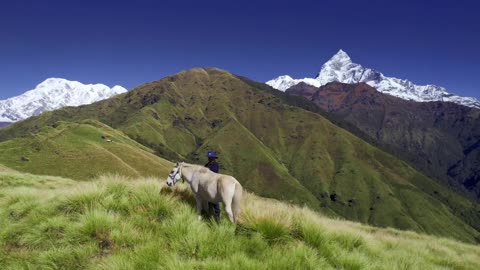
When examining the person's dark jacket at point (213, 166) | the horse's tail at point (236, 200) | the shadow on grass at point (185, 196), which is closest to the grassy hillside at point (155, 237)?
the shadow on grass at point (185, 196)

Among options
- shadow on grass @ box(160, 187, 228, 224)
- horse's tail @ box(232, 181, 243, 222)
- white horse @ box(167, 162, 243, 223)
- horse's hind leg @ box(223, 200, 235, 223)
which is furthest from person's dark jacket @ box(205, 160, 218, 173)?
horse's hind leg @ box(223, 200, 235, 223)

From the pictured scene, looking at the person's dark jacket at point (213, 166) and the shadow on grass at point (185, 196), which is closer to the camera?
the shadow on grass at point (185, 196)

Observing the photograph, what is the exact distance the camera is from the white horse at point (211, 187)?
11148 mm

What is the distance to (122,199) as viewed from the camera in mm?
12523

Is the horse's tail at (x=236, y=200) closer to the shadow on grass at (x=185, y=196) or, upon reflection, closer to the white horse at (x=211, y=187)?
the white horse at (x=211, y=187)

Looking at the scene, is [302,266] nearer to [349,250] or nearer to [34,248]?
[349,250]

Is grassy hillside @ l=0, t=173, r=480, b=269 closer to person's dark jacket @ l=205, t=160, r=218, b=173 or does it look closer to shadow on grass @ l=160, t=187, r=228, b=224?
shadow on grass @ l=160, t=187, r=228, b=224

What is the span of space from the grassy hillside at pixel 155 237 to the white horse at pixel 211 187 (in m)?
0.45

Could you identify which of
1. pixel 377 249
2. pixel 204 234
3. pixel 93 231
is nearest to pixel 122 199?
pixel 93 231

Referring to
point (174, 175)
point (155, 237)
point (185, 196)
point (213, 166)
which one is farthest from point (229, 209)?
point (213, 166)

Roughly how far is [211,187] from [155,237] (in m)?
2.27

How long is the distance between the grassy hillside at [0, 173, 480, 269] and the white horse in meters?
0.45

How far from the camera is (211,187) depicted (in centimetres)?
1164

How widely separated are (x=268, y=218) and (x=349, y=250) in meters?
2.96
